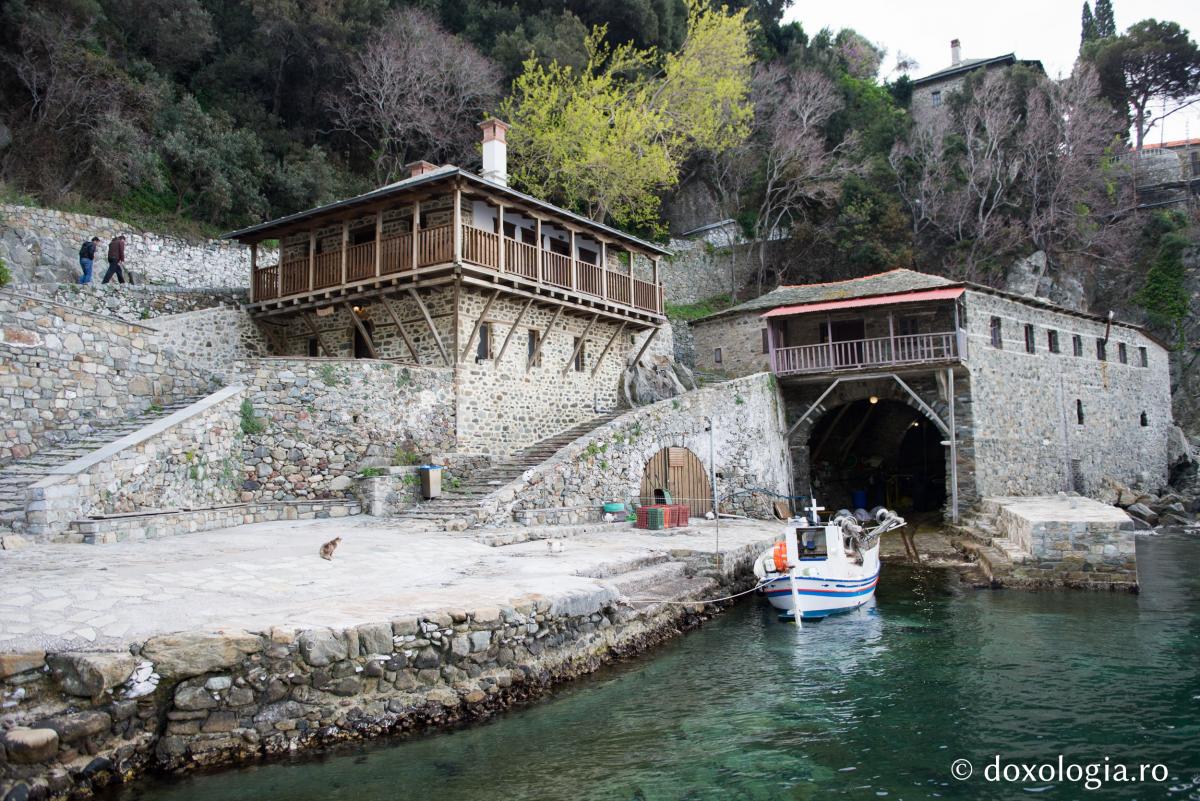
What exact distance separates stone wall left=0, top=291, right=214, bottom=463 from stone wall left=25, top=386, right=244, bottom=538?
1010 mm

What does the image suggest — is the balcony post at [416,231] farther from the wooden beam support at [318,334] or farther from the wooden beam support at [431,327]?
the wooden beam support at [318,334]

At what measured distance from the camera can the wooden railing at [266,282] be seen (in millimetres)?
20031

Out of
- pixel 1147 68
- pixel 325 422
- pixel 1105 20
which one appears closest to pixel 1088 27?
pixel 1105 20

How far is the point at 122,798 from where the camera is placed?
17.6 feet

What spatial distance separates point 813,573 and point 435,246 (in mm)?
10642

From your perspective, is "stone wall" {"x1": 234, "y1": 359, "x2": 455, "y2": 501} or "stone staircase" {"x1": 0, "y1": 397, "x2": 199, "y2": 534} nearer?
"stone staircase" {"x1": 0, "y1": 397, "x2": 199, "y2": 534}

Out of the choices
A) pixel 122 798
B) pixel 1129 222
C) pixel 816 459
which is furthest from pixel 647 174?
pixel 122 798

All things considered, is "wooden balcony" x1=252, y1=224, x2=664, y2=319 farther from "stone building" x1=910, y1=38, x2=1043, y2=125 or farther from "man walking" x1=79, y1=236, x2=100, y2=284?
"stone building" x1=910, y1=38, x2=1043, y2=125

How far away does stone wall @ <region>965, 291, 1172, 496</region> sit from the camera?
77.7ft

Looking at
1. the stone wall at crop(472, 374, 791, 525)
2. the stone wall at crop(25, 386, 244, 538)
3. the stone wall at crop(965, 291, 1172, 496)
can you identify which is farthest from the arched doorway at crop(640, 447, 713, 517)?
the stone wall at crop(965, 291, 1172, 496)

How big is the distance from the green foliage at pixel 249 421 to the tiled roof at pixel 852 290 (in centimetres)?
1637

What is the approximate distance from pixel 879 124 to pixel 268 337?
110 feet

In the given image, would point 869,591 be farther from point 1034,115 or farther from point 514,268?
point 1034,115

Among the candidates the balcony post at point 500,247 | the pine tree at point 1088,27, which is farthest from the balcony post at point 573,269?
the pine tree at point 1088,27
